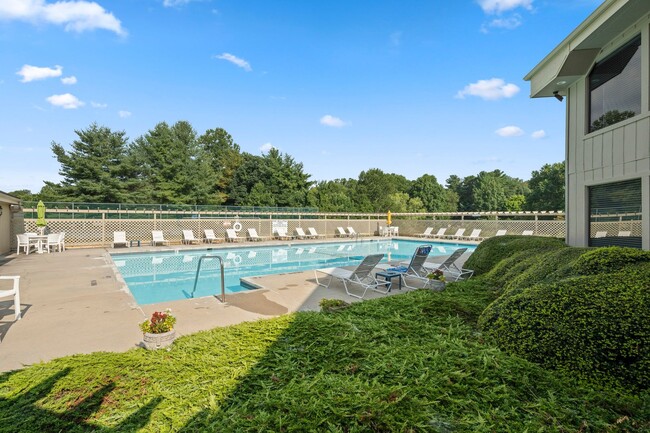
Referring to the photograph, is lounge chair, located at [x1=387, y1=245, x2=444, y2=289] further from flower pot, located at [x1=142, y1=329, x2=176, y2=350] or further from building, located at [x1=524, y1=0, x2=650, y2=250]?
flower pot, located at [x1=142, y1=329, x2=176, y2=350]

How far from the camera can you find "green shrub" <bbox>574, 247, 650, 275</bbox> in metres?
3.29

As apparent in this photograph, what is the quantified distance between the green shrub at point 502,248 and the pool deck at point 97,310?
2251 mm

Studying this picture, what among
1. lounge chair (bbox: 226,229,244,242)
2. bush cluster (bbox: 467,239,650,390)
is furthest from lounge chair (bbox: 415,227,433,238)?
bush cluster (bbox: 467,239,650,390)

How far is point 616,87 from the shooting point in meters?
5.39

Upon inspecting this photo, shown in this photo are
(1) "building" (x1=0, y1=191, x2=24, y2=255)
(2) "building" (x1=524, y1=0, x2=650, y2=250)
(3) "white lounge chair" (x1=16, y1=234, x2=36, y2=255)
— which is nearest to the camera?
(2) "building" (x1=524, y1=0, x2=650, y2=250)

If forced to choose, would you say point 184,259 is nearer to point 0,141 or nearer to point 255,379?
point 255,379

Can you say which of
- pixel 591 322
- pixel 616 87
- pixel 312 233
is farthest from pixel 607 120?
pixel 312 233

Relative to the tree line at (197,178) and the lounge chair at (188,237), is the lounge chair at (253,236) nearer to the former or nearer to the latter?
the lounge chair at (188,237)

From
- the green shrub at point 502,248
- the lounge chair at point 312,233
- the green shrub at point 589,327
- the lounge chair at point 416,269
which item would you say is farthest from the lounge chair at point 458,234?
the green shrub at point 589,327

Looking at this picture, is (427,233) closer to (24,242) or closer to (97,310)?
(97,310)

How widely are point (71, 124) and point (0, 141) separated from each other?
4524 mm

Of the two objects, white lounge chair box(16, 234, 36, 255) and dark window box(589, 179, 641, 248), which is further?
white lounge chair box(16, 234, 36, 255)

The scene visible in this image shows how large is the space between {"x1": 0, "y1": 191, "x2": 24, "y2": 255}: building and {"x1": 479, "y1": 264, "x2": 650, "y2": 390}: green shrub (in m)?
14.4

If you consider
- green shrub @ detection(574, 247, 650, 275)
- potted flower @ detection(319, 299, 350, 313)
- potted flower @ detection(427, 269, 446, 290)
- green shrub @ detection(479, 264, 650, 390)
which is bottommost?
potted flower @ detection(319, 299, 350, 313)
